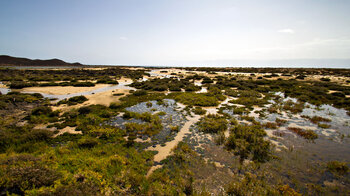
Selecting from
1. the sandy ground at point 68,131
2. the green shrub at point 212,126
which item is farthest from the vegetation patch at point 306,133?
the sandy ground at point 68,131

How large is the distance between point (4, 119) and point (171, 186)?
2093 cm

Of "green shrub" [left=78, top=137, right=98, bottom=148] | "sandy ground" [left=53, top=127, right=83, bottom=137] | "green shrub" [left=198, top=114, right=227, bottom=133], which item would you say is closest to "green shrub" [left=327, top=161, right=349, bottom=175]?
"green shrub" [left=198, top=114, right=227, bottom=133]

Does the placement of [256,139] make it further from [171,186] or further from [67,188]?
[67,188]

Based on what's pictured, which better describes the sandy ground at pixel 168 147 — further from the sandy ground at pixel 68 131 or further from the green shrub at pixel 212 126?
the sandy ground at pixel 68 131

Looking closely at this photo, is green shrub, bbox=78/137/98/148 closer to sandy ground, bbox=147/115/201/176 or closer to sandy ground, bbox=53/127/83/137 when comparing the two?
sandy ground, bbox=53/127/83/137

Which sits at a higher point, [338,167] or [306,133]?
[306,133]

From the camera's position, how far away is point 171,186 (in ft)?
22.7

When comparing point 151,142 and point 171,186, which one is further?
point 151,142

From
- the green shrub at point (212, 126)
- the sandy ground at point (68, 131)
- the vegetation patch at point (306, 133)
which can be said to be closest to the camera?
the vegetation patch at point (306, 133)

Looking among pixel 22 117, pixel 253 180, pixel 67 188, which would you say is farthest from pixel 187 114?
pixel 22 117

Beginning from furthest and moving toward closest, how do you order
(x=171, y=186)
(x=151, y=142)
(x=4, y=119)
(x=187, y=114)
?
(x=187, y=114), (x=4, y=119), (x=151, y=142), (x=171, y=186)

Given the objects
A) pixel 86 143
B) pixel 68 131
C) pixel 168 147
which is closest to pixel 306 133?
pixel 168 147

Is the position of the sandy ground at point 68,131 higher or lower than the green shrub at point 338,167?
higher

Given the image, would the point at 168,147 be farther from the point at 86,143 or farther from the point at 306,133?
the point at 306,133
